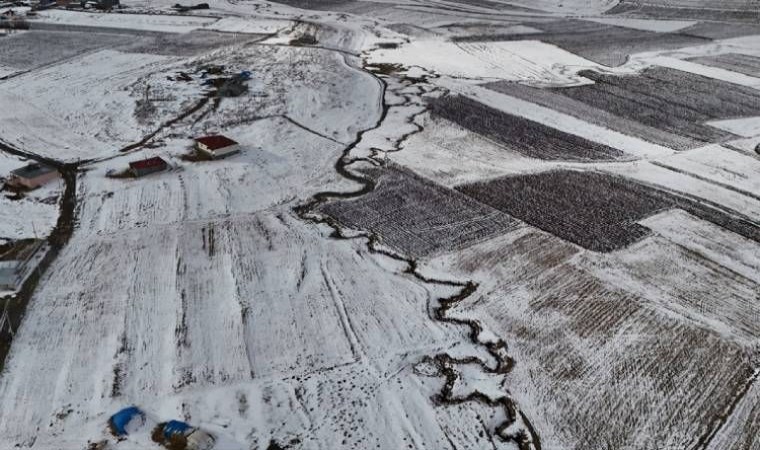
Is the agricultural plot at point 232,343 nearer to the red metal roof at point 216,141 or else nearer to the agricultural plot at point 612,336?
the agricultural plot at point 612,336

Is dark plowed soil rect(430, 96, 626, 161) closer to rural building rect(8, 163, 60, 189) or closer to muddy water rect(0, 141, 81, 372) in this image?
muddy water rect(0, 141, 81, 372)

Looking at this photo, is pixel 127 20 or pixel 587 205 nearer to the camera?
pixel 587 205

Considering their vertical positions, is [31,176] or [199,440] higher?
[31,176]

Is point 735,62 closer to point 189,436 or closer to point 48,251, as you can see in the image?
point 48,251

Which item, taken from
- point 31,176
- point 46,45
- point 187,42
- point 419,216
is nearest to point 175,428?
point 419,216

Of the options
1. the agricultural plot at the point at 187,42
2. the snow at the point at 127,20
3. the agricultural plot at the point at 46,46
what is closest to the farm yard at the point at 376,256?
the agricultural plot at the point at 46,46

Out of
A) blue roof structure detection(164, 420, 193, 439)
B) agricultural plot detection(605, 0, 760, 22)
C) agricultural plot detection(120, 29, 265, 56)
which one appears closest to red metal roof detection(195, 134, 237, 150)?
blue roof structure detection(164, 420, 193, 439)

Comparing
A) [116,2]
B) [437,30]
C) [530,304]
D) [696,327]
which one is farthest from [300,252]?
[116,2]
